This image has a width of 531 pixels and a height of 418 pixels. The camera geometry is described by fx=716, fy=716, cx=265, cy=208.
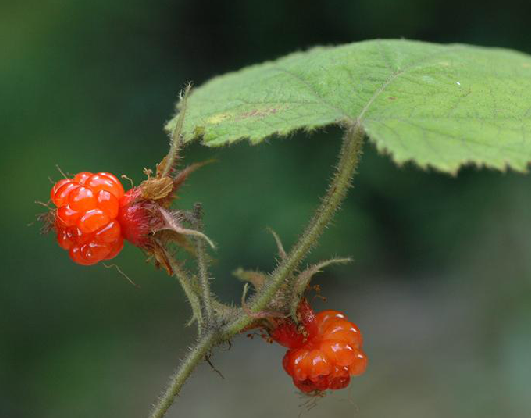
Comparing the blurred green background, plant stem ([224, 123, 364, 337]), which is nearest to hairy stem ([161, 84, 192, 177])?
plant stem ([224, 123, 364, 337])

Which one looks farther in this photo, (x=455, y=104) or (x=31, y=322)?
(x=31, y=322)

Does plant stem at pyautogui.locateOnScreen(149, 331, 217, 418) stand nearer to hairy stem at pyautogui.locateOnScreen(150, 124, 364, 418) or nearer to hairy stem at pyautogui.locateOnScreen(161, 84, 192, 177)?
hairy stem at pyautogui.locateOnScreen(150, 124, 364, 418)

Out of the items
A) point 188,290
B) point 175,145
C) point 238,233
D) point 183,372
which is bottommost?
point 238,233

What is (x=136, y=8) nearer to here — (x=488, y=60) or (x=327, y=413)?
(x=327, y=413)

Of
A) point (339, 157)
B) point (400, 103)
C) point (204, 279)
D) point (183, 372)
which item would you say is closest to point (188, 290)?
point (204, 279)

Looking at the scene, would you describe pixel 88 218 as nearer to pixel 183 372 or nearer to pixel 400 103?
pixel 183 372

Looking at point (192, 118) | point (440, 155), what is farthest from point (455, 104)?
point (192, 118)

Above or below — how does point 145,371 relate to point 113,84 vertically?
below
